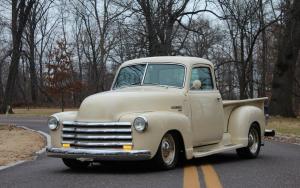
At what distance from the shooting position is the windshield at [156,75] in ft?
39.2

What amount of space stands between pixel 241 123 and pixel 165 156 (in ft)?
9.70

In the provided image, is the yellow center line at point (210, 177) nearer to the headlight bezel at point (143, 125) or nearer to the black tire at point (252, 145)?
the headlight bezel at point (143, 125)

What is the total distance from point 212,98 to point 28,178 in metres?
4.36

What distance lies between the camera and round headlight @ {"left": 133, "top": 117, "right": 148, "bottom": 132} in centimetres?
1016

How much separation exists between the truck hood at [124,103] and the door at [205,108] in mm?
562

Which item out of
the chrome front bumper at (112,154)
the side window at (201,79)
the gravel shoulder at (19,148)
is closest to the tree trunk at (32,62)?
the gravel shoulder at (19,148)

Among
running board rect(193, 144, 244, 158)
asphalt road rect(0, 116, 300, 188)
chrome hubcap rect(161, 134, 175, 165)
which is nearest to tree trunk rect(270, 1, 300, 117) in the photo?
asphalt road rect(0, 116, 300, 188)

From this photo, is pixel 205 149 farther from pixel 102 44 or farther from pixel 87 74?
pixel 87 74

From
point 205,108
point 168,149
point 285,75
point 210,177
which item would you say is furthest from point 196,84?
point 285,75

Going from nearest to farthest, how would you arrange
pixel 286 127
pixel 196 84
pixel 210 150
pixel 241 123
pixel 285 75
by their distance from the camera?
pixel 196 84, pixel 210 150, pixel 241 123, pixel 286 127, pixel 285 75

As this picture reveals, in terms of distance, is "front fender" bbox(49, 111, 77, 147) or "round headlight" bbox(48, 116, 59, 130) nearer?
"front fender" bbox(49, 111, 77, 147)

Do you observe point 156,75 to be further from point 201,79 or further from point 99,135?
point 99,135

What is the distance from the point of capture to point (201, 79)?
12.6 meters

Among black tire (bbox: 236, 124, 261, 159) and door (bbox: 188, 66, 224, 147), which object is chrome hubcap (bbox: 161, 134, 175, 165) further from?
black tire (bbox: 236, 124, 261, 159)
